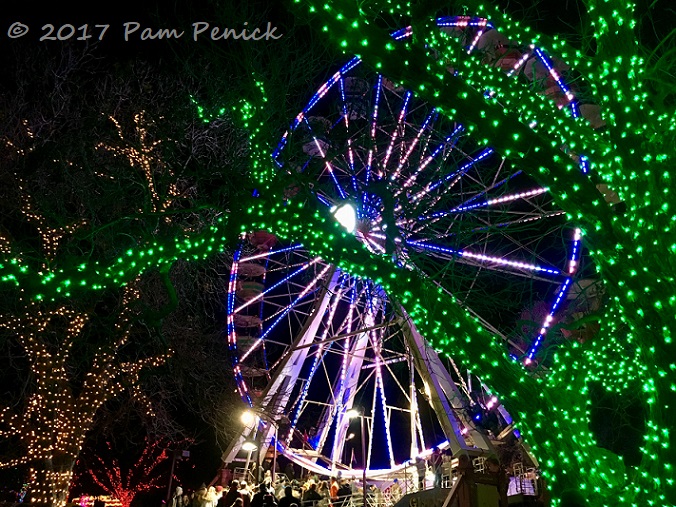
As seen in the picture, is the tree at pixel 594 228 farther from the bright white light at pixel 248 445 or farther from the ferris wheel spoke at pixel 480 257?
the bright white light at pixel 248 445

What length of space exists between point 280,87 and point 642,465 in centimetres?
613

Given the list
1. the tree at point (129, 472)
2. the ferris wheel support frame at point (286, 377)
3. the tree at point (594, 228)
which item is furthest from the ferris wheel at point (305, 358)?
the tree at point (129, 472)

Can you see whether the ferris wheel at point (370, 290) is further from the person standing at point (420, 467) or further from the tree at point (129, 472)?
the tree at point (129, 472)

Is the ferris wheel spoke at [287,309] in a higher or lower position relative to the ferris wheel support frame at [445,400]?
higher

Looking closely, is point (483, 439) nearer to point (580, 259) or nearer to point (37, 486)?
point (580, 259)

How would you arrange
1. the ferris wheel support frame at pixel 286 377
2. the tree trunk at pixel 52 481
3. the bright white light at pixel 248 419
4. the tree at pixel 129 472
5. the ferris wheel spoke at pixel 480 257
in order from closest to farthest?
the tree trunk at pixel 52 481 < the ferris wheel spoke at pixel 480 257 < the ferris wheel support frame at pixel 286 377 < the bright white light at pixel 248 419 < the tree at pixel 129 472

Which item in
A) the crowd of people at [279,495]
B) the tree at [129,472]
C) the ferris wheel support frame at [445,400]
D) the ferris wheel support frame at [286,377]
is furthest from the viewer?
the tree at [129,472]

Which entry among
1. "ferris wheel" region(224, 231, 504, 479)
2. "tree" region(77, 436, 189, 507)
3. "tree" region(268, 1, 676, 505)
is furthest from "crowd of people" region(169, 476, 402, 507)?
"tree" region(77, 436, 189, 507)

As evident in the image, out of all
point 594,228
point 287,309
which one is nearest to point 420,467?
point 287,309

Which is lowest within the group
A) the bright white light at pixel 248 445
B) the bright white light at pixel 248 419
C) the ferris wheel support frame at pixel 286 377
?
the bright white light at pixel 248 445

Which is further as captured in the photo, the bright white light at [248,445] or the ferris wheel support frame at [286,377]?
the bright white light at [248,445]

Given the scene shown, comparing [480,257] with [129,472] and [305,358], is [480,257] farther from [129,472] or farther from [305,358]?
[129,472]

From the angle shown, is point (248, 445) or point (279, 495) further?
point (248, 445)

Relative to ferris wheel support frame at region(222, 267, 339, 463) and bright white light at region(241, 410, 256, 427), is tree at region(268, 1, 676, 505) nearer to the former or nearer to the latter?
ferris wheel support frame at region(222, 267, 339, 463)
